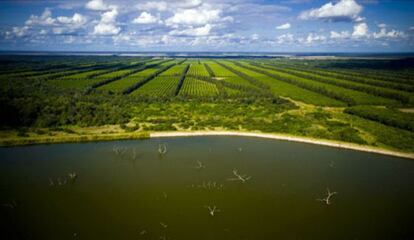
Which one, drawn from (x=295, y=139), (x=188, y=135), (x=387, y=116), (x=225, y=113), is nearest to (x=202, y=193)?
(x=188, y=135)

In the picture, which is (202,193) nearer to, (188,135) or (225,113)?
(188,135)

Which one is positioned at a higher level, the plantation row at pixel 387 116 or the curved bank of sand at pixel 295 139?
the plantation row at pixel 387 116

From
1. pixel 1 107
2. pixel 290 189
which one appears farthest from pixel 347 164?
pixel 1 107

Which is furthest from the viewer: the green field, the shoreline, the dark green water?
the green field

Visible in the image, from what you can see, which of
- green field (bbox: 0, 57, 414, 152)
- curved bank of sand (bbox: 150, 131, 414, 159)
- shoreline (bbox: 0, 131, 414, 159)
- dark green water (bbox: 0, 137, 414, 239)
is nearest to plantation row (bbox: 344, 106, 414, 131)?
green field (bbox: 0, 57, 414, 152)

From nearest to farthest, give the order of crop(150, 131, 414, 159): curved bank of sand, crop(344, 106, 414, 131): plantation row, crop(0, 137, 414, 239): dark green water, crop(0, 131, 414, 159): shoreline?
crop(0, 137, 414, 239): dark green water < crop(150, 131, 414, 159): curved bank of sand < crop(0, 131, 414, 159): shoreline < crop(344, 106, 414, 131): plantation row

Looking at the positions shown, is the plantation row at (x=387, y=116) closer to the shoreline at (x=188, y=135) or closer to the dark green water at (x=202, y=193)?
the shoreline at (x=188, y=135)

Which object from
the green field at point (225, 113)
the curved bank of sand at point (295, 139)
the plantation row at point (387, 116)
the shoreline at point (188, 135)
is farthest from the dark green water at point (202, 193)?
the plantation row at point (387, 116)

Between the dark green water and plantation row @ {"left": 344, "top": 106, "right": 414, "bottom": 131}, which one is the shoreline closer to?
the dark green water
